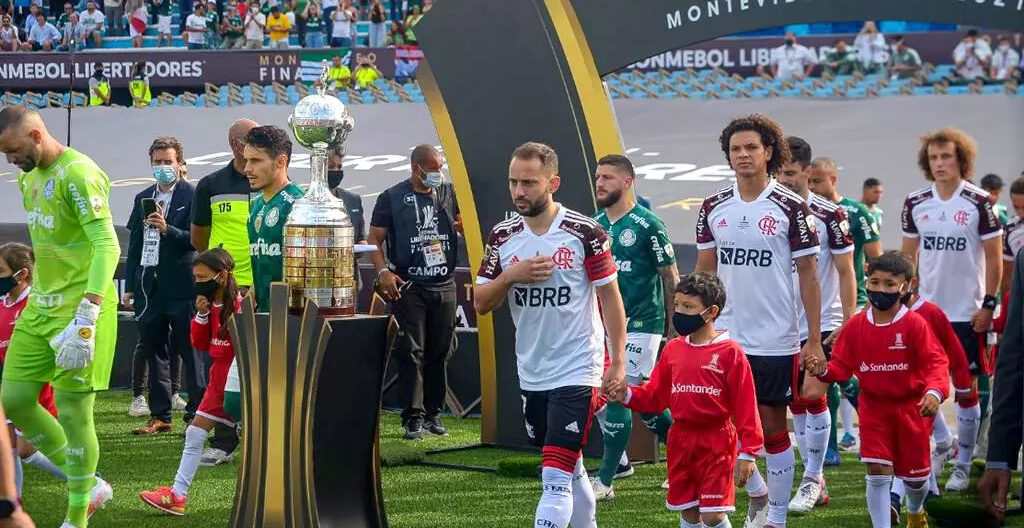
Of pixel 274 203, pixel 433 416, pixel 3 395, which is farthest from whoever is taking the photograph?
pixel 433 416

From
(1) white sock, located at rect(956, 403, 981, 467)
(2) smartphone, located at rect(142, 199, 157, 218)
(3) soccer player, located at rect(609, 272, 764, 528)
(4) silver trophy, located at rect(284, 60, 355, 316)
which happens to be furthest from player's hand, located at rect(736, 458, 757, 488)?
(2) smartphone, located at rect(142, 199, 157, 218)

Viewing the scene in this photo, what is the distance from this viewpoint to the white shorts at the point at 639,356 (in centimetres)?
830

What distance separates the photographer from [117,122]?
31172mm

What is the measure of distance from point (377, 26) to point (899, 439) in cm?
2643

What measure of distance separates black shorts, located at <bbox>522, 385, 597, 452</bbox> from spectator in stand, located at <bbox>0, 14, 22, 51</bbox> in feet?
90.2

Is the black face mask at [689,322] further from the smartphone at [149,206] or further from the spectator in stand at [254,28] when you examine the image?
the spectator in stand at [254,28]

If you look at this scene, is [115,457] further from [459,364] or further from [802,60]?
[802,60]

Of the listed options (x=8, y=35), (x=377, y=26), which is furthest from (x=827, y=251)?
(x=8, y=35)

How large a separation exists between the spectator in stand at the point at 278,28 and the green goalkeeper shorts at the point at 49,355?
26.6 m

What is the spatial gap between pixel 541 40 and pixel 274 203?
2582 millimetres

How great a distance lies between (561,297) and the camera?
6.31 metres

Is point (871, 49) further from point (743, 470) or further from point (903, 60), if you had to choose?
point (743, 470)

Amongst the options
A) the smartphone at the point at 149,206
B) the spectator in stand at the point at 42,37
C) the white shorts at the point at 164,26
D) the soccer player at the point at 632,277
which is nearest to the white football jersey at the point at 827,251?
the soccer player at the point at 632,277

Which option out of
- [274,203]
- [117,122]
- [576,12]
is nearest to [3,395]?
[274,203]
